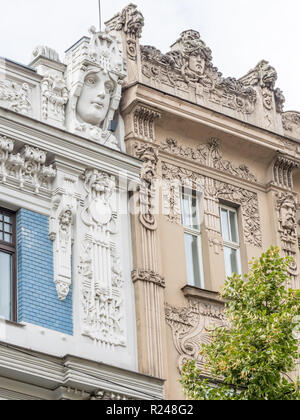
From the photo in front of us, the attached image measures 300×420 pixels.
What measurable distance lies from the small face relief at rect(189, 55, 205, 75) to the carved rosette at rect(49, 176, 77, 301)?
483cm

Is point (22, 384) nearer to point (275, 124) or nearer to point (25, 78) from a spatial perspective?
point (25, 78)

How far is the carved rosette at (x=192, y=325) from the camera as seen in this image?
80.0 ft

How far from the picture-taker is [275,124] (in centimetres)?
2869

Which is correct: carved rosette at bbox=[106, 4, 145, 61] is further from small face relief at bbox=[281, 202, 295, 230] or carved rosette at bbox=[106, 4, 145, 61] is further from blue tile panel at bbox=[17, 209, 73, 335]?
blue tile panel at bbox=[17, 209, 73, 335]

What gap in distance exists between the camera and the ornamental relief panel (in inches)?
1021

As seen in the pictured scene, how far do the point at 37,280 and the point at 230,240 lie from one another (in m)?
5.44

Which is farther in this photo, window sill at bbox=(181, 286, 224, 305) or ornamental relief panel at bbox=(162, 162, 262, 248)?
ornamental relief panel at bbox=(162, 162, 262, 248)

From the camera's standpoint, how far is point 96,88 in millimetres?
25516

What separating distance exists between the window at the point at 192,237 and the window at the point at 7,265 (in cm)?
415

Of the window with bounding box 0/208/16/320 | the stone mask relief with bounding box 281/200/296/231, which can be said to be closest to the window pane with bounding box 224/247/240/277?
the stone mask relief with bounding box 281/200/296/231

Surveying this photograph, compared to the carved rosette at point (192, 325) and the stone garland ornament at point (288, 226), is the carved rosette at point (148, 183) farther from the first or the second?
the stone garland ornament at point (288, 226)

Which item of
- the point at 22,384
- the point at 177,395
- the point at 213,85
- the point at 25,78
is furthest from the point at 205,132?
the point at 22,384

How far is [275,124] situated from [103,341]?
7.92 meters

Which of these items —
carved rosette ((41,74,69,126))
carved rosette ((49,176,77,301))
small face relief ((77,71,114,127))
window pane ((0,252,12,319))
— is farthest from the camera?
small face relief ((77,71,114,127))
